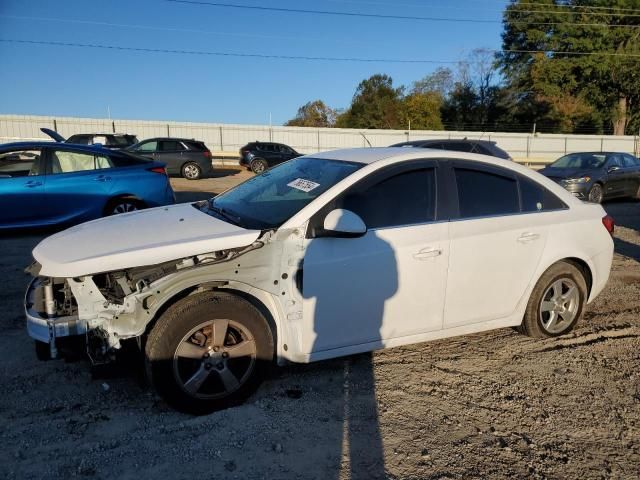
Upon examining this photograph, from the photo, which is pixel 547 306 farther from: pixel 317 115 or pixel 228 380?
pixel 317 115

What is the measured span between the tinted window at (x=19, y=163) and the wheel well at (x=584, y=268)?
7516 mm

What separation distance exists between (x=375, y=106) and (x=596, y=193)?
47921mm

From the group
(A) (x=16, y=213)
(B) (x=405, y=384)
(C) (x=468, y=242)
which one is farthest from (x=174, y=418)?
(A) (x=16, y=213)

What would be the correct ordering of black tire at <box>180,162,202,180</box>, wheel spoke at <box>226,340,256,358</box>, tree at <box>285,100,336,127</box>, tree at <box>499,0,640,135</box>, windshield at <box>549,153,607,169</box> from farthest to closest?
tree at <box>285,100,336,127</box>
tree at <box>499,0,640,135</box>
black tire at <box>180,162,202,180</box>
windshield at <box>549,153,607,169</box>
wheel spoke at <box>226,340,256,358</box>

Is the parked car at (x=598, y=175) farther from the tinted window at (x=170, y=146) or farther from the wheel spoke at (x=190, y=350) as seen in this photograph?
the tinted window at (x=170, y=146)

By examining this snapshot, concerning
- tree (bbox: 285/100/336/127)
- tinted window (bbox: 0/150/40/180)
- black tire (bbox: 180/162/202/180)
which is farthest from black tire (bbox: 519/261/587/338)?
tree (bbox: 285/100/336/127)

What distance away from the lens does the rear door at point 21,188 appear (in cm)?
762

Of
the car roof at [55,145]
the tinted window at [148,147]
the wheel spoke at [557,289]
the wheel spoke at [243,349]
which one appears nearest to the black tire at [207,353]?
the wheel spoke at [243,349]

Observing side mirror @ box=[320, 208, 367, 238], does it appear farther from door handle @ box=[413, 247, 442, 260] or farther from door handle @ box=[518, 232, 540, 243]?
door handle @ box=[518, 232, 540, 243]

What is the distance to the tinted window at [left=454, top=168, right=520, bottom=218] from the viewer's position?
3.93 metres

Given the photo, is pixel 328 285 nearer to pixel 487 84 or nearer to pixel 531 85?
pixel 531 85

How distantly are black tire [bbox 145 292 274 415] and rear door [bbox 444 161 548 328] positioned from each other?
1.52 m

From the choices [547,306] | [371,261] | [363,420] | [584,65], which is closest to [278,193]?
[371,261]

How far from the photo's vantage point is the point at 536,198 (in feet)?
14.0
